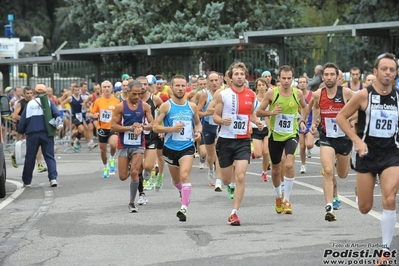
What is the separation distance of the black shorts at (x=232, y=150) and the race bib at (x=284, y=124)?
775mm

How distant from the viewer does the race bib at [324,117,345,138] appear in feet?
41.9

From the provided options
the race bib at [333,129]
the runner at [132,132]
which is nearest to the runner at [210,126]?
the runner at [132,132]

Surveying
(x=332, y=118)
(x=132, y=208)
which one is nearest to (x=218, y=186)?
(x=132, y=208)

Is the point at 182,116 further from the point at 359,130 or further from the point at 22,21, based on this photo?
the point at 22,21

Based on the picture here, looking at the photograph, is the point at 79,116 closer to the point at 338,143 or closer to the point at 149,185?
the point at 149,185

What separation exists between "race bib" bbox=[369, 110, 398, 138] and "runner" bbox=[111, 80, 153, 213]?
16.7ft

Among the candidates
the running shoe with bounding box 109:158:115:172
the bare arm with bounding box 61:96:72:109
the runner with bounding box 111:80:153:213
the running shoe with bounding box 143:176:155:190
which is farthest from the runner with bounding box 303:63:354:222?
the bare arm with bounding box 61:96:72:109

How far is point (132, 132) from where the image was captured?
14008 mm

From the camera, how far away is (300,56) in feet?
101

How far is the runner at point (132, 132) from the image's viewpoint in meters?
13.9

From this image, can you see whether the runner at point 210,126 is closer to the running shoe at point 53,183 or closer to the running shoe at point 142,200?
the running shoe at point 142,200

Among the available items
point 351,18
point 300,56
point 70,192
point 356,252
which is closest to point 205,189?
point 70,192

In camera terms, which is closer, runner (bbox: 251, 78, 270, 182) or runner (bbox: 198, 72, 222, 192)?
runner (bbox: 198, 72, 222, 192)

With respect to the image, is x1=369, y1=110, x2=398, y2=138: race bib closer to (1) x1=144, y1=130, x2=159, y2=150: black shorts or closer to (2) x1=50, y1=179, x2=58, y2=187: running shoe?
(1) x1=144, y1=130, x2=159, y2=150: black shorts
